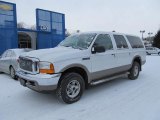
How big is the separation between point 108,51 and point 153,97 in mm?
1963

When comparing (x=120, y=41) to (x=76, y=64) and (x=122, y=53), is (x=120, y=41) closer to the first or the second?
(x=122, y=53)

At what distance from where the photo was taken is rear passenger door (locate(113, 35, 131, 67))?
5.94 m

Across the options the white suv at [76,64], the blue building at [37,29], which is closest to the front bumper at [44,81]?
the white suv at [76,64]

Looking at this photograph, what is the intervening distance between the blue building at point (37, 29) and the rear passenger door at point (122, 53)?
48.9 ft

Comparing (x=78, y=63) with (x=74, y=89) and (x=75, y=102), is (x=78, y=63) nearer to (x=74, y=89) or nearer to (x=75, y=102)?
(x=74, y=89)

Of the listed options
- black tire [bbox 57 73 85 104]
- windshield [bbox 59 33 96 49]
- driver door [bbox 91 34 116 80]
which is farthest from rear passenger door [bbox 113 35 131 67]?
black tire [bbox 57 73 85 104]

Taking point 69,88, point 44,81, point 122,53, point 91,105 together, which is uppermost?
point 122,53

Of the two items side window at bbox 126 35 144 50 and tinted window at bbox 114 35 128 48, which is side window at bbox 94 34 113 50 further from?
side window at bbox 126 35 144 50

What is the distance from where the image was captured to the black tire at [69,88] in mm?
4219

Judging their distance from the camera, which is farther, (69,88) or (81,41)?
(81,41)

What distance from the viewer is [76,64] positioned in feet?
14.6

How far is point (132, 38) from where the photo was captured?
7113 millimetres

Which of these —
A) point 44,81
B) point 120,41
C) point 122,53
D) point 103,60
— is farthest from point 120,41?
point 44,81

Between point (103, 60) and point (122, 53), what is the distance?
124 centimetres
